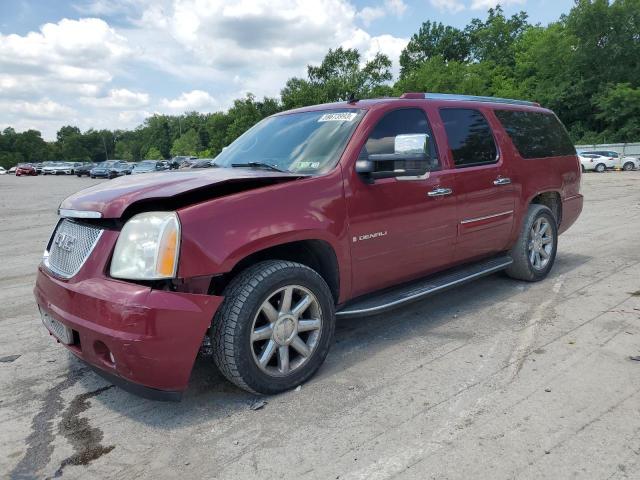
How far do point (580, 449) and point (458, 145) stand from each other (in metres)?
2.65

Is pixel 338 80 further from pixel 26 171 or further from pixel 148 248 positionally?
pixel 148 248

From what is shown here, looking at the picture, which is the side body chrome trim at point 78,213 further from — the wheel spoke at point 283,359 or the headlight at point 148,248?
the wheel spoke at point 283,359

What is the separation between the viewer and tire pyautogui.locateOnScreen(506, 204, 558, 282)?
17.0 feet

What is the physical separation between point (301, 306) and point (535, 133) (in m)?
3.71

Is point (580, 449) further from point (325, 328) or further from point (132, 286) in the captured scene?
point (132, 286)

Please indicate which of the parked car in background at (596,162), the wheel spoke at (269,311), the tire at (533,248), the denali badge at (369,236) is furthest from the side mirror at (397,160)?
the parked car in background at (596,162)

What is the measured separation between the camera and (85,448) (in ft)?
8.52

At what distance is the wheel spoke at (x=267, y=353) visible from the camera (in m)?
2.99

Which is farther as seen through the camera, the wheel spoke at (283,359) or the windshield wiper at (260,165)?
the windshield wiper at (260,165)

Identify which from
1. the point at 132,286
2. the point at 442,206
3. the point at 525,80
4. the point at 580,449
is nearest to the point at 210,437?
the point at 132,286

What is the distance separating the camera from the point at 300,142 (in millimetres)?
3842

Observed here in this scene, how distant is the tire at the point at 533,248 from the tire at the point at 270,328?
2767 millimetres

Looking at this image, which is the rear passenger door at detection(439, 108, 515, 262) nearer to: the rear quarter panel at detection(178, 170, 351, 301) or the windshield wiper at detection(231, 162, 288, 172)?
the rear quarter panel at detection(178, 170, 351, 301)

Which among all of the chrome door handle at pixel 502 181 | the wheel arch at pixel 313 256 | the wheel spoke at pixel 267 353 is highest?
the chrome door handle at pixel 502 181
